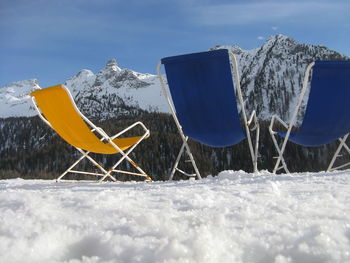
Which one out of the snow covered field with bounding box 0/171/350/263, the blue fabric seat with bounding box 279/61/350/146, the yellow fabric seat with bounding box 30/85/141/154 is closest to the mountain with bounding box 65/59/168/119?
the yellow fabric seat with bounding box 30/85/141/154

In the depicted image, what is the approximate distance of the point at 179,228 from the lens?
105cm

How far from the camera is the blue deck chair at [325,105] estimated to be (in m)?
2.94

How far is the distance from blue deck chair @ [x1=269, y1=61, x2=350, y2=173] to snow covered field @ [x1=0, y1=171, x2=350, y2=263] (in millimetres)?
1681

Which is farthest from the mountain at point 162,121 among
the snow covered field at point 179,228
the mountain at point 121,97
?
the snow covered field at point 179,228

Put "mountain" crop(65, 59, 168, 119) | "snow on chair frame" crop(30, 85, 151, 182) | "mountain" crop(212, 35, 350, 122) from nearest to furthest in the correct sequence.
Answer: "snow on chair frame" crop(30, 85, 151, 182), "mountain" crop(212, 35, 350, 122), "mountain" crop(65, 59, 168, 119)

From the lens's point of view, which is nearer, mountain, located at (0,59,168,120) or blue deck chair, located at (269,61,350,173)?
blue deck chair, located at (269,61,350,173)

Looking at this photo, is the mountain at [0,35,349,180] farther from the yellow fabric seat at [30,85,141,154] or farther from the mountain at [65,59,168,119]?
the yellow fabric seat at [30,85,141,154]

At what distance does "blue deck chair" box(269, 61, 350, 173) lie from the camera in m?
2.94

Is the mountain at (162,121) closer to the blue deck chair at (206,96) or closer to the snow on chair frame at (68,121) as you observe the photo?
the blue deck chair at (206,96)

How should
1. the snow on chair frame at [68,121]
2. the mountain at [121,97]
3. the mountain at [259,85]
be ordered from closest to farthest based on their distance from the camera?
the snow on chair frame at [68,121], the mountain at [259,85], the mountain at [121,97]

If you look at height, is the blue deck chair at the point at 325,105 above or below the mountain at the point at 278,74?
below

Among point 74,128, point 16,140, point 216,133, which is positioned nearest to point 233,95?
point 216,133

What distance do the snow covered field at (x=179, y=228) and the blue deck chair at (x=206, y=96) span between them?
1607 mm

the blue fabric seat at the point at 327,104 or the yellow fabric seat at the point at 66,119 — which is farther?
the yellow fabric seat at the point at 66,119
